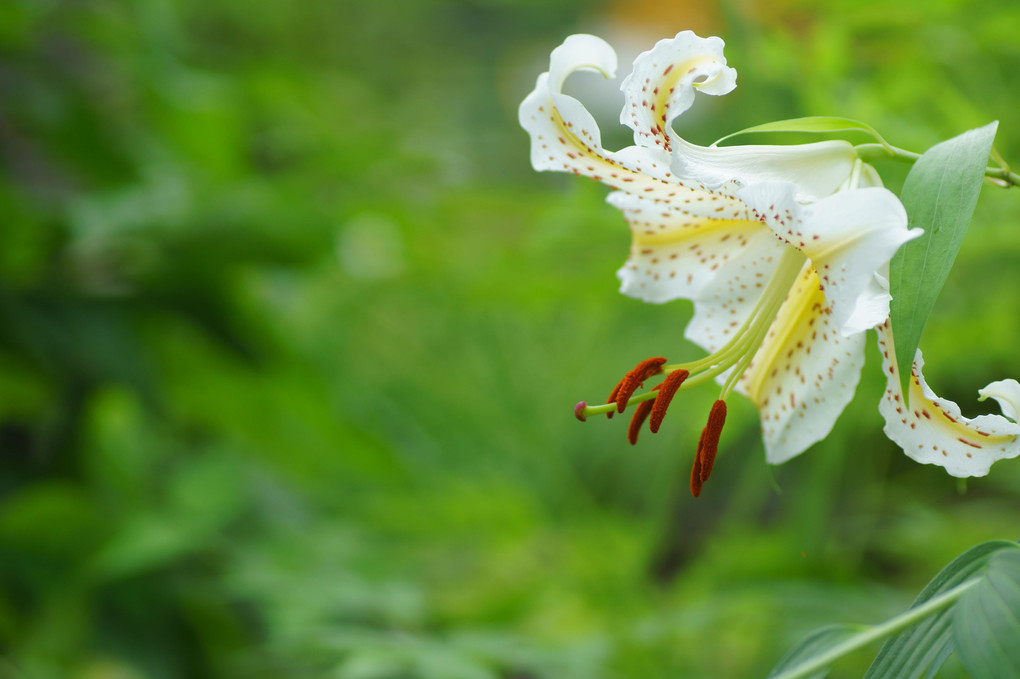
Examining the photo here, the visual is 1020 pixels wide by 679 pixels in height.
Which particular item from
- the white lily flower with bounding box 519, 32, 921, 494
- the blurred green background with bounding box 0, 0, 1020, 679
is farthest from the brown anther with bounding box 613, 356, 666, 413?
the blurred green background with bounding box 0, 0, 1020, 679

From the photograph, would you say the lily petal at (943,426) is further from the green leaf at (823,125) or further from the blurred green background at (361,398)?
the blurred green background at (361,398)

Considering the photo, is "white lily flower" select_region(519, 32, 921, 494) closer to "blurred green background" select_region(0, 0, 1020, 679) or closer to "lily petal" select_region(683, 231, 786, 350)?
"lily petal" select_region(683, 231, 786, 350)

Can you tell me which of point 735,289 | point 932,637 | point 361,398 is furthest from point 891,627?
point 361,398

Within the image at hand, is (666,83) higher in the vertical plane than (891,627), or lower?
higher

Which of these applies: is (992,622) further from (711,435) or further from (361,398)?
(361,398)

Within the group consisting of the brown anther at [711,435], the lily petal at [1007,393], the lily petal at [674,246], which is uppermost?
the lily petal at [674,246]

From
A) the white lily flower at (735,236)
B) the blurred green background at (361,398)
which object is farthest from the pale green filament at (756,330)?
the blurred green background at (361,398)

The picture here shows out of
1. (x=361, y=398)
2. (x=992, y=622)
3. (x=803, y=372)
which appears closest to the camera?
(x=992, y=622)
